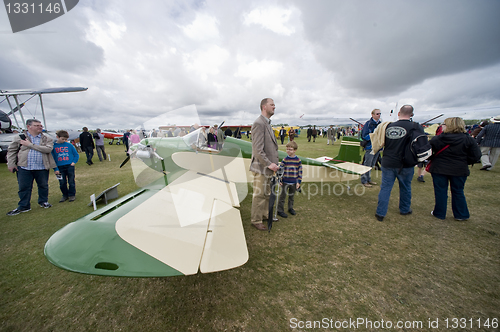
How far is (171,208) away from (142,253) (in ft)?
2.30

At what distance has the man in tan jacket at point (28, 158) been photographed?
3219mm

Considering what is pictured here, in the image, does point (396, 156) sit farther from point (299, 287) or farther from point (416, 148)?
point (299, 287)

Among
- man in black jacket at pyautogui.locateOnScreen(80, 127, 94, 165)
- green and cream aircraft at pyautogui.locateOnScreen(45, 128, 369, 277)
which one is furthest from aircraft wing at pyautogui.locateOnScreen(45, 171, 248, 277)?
man in black jacket at pyautogui.locateOnScreen(80, 127, 94, 165)

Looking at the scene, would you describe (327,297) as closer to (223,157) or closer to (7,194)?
(223,157)

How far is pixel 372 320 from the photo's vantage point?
147 centimetres

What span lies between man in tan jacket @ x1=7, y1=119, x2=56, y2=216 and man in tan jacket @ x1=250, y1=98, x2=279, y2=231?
4.03 m

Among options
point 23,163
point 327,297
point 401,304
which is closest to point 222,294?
point 327,297

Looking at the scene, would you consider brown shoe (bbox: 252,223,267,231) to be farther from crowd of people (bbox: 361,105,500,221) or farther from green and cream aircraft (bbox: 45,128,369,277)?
crowd of people (bbox: 361,105,500,221)

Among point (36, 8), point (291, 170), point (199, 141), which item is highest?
point (36, 8)

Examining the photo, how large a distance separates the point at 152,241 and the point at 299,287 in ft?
4.84

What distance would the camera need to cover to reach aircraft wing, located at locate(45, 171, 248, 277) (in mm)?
1286

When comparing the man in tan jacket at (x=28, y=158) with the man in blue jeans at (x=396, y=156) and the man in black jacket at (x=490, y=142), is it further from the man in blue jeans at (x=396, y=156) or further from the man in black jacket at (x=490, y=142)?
the man in black jacket at (x=490, y=142)

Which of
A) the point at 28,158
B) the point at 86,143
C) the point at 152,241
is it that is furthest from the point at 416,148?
the point at 86,143

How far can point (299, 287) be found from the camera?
1.77 m
